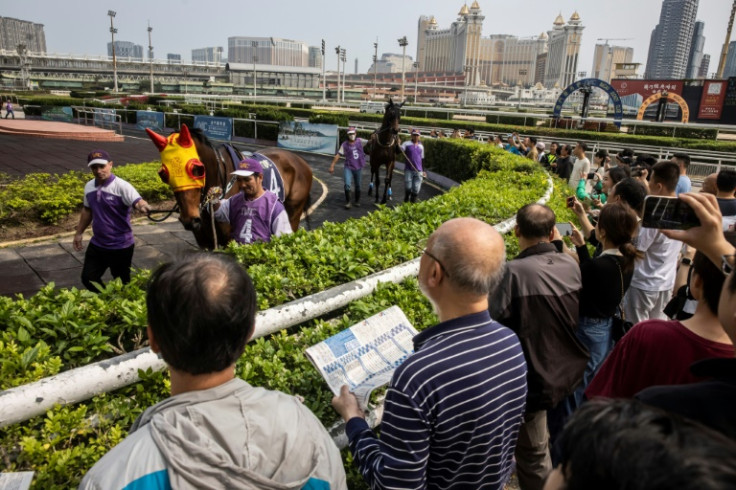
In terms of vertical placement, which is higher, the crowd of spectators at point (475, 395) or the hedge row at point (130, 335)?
the crowd of spectators at point (475, 395)

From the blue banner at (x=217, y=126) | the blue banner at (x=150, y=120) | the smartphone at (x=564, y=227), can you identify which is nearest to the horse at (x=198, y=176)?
the smartphone at (x=564, y=227)

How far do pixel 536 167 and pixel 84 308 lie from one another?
31.5 feet

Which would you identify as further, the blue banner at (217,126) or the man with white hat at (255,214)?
the blue banner at (217,126)

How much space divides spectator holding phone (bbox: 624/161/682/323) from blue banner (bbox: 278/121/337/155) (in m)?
18.0

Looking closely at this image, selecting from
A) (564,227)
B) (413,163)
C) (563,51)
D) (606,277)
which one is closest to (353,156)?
(413,163)

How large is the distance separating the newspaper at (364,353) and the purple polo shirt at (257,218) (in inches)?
97.6

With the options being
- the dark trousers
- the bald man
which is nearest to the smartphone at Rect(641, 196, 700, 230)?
the bald man

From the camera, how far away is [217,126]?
24875 millimetres

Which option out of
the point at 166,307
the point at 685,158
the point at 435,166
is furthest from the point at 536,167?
the point at 166,307

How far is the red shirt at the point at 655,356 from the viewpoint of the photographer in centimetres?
201

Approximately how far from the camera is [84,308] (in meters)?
2.71

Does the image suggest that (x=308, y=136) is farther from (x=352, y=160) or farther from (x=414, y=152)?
(x=414, y=152)

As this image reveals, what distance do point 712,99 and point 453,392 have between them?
151 ft

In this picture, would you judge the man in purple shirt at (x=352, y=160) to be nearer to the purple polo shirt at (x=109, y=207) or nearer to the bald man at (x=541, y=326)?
the purple polo shirt at (x=109, y=207)
